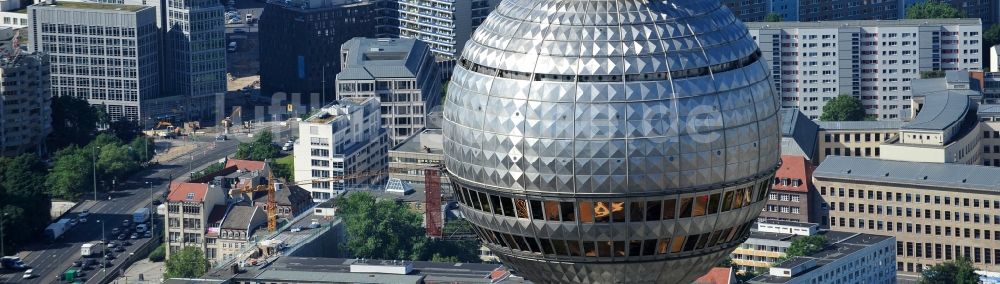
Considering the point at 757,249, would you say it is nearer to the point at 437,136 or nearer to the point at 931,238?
the point at 931,238

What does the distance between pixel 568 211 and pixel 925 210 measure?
101 m

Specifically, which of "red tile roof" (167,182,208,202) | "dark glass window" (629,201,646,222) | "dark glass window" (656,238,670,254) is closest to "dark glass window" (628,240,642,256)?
"dark glass window" (656,238,670,254)

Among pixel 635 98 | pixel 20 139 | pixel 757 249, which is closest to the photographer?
pixel 635 98

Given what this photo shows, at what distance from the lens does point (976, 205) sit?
164m

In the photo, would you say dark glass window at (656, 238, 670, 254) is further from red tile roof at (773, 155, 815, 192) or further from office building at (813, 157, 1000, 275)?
red tile roof at (773, 155, 815, 192)

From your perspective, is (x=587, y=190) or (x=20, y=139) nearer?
(x=587, y=190)

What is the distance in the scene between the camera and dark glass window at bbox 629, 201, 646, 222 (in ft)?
214

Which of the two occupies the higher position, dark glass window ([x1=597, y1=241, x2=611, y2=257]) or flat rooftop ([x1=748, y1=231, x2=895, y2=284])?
dark glass window ([x1=597, y1=241, x2=611, y2=257])

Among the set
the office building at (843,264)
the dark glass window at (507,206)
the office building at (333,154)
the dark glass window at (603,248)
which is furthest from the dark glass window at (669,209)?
the office building at (333,154)

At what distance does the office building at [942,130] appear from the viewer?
17062cm

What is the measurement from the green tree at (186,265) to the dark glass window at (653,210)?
3736 inches

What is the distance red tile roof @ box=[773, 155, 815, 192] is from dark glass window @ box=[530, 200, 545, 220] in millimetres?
100826

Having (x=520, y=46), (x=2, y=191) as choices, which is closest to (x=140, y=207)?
(x=2, y=191)

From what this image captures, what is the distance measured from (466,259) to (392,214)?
227 inches
